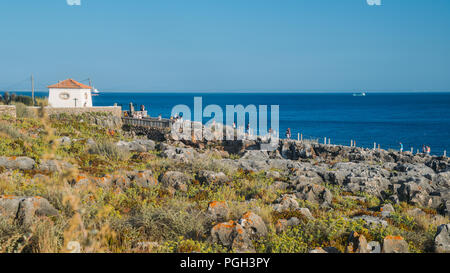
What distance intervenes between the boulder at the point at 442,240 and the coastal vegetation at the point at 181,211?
16cm

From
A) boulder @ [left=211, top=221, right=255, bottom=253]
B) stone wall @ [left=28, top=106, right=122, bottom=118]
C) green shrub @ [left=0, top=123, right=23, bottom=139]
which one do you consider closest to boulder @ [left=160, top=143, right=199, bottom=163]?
green shrub @ [left=0, top=123, right=23, bottom=139]

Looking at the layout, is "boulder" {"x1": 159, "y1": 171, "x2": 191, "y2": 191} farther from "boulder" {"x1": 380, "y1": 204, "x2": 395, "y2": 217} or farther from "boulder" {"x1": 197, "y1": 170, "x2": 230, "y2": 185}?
"boulder" {"x1": 380, "y1": 204, "x2": 395, "y2": 217}

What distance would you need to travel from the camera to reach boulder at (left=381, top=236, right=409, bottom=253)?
6.46 meters

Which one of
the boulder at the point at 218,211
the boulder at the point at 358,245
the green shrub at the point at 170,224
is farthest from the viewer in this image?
the boulder at the point at 218,211

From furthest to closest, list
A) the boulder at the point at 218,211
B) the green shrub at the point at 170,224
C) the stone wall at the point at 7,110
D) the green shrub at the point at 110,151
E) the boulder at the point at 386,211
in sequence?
the stone wall at the point at 7,110
the green shrub at the point at 110,151
the boulder at the point at 386,211
the boulder at the point at 218,211
the green shrub at the point at 170,224

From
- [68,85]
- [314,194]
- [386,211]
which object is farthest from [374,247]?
[68,85]

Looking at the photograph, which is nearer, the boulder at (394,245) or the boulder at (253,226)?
the boulder at (394,245)

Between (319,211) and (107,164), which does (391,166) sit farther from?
(107,164)

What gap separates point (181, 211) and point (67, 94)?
40.5m

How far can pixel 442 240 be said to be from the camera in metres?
7.27

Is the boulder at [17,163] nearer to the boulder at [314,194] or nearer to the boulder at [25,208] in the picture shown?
the boulder at [25,208]

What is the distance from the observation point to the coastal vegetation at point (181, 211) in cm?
605

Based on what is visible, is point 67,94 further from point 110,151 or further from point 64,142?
point 110,151

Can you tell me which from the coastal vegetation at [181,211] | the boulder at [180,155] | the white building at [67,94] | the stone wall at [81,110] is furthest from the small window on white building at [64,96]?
the boulder at [180,155]
